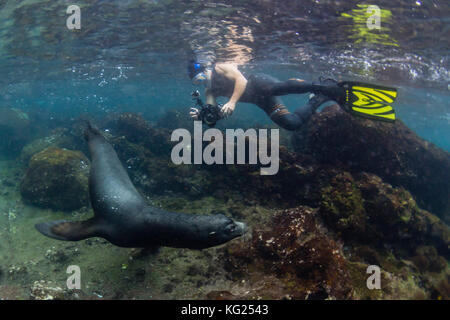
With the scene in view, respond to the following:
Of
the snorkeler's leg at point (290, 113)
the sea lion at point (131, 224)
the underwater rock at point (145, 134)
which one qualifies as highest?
the snorkeler's leg at point (290, 113)

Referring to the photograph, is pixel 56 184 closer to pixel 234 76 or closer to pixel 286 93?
pixel 234 76

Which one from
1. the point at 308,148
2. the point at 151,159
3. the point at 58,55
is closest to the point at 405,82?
the point at 308,148

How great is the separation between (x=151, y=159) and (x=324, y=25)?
10271mm

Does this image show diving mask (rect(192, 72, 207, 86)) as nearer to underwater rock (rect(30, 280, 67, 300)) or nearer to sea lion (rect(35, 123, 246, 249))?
sea lion (rect(35, 123, 246, 249))

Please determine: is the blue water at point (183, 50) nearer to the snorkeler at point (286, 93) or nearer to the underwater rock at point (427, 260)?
the underwater rock at point (427, 260)

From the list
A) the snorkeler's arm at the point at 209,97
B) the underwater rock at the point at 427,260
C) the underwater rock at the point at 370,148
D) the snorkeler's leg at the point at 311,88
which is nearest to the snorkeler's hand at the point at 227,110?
the snorkeler's arm at the point at 209,97

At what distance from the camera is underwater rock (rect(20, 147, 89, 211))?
8539 mm

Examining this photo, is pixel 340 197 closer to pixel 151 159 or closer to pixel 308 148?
pixel 308 148

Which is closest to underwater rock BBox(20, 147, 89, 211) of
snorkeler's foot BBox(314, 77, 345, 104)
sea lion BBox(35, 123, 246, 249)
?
sea lion BBox(35, 123, 246, 249)

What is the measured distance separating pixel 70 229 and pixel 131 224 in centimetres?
125

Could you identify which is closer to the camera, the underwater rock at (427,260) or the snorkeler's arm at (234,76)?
the underwater rock at (427,260)

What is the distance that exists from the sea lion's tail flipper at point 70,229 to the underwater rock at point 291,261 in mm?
2688

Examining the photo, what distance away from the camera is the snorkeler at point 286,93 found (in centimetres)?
614

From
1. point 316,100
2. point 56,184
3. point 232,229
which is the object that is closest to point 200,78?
point 316,100
